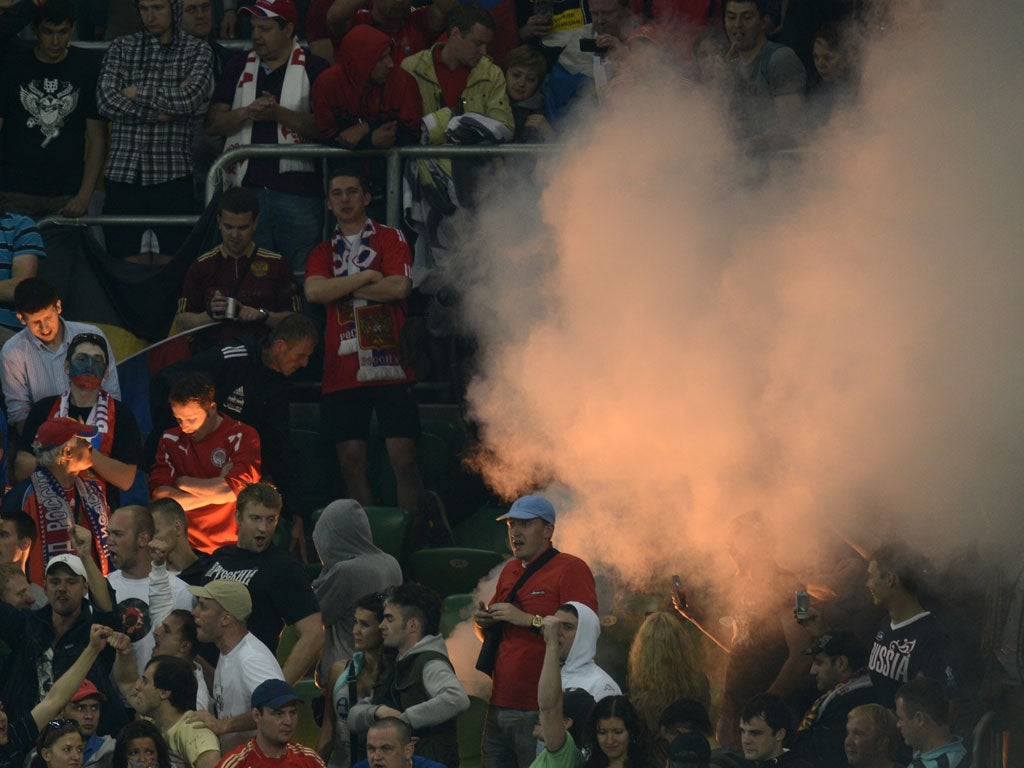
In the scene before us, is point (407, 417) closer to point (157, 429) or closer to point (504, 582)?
point (157, 429)

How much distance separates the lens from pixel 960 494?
7.85m

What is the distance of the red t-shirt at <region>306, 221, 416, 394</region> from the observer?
9289mm

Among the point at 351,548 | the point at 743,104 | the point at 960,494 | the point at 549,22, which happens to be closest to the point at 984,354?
the point at 960,494

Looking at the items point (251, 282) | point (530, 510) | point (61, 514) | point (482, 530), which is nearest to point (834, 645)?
point (530, 510)

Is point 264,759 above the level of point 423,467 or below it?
above

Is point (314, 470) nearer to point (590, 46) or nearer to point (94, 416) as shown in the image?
point (94, 416)

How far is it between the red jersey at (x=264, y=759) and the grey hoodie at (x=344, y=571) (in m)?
0.87

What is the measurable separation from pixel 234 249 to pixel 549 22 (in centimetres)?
216

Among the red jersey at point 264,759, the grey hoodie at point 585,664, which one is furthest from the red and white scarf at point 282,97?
the red jersey at point 264,759

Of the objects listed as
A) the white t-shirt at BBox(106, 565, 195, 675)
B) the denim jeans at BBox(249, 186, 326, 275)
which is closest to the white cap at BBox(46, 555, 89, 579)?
the white t-shirt at BBox(106, 565, 195, 675)

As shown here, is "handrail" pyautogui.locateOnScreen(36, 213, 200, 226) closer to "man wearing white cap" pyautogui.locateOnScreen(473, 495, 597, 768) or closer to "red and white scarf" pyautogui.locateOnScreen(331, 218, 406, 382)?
"red and white scarf" pyautogui.locateOnScreen(331, 218, 406, 382)

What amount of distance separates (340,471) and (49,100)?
2698mm

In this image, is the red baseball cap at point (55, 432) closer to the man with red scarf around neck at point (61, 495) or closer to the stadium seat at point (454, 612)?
the man with red scarf around neck at point (61, 495)

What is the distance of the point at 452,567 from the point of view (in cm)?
881
